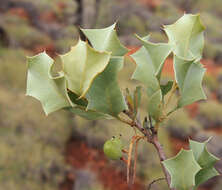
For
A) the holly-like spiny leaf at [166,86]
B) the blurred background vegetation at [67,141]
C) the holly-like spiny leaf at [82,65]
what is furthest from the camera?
the blurred background vegetation at [67,141]

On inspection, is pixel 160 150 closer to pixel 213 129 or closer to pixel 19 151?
pixel 19 151

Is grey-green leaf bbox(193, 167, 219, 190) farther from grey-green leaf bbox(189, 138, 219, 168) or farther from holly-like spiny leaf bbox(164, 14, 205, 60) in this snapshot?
holly-like spiny leaf bbox(164, 14, 205, 60)

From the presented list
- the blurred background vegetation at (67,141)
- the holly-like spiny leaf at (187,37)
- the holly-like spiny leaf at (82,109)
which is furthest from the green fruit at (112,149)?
the blurred background vegetation at (67,141)

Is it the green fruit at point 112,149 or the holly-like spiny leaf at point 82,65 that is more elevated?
the holly-like spiny leaf at point 82,65

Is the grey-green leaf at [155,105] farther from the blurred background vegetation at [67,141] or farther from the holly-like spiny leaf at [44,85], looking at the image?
the blurred background vegetation at [67,141]

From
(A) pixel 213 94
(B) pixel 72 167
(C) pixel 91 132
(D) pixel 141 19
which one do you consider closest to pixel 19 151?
(B) pixel 72 167

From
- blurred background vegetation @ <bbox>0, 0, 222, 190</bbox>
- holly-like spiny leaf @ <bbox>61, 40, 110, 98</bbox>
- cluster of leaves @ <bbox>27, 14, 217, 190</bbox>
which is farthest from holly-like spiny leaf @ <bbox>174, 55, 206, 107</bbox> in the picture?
blurred background vegetation @ <bbox>0, 0, 222, 190</bbox>
